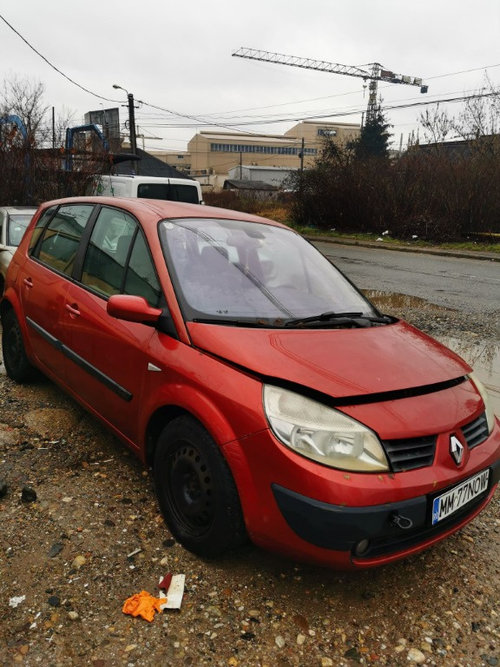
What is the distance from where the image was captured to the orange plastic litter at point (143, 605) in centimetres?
208

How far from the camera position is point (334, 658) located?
193 cm

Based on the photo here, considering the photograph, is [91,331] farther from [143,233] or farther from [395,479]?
[395,479]

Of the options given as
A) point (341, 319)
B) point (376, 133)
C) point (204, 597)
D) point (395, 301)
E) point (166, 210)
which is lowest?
point (204, 597)

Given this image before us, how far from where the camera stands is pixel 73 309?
328 cm

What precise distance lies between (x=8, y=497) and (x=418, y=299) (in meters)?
7.45

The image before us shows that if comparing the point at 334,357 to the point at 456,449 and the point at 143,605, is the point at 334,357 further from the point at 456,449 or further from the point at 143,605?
the point at 143,605

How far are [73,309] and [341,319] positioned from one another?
1686 millimetres

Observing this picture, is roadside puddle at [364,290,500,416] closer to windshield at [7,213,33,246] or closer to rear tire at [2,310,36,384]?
rear tire at [2,310,36,384]

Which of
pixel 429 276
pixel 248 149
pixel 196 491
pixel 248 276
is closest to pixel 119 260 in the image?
pixel 248 276

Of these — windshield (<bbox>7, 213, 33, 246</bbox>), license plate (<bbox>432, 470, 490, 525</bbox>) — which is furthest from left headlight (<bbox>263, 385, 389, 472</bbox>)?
windshield (<bbox>7, 213, 33, 246</bbox>)

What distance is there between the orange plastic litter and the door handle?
5.59ft

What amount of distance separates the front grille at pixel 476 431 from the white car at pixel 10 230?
6.32 meters

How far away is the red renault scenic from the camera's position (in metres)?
1.94

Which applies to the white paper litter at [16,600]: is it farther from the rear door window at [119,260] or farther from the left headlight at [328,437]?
the rear door window at [119,260]
